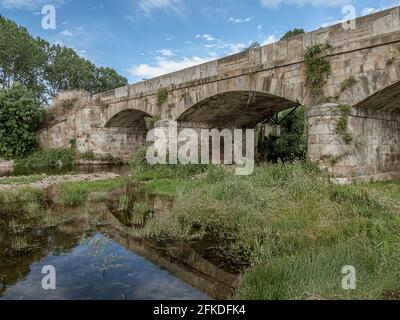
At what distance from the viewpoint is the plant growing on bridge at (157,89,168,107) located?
1383 centimetres

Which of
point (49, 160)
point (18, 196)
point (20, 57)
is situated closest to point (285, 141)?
point (18, 196)

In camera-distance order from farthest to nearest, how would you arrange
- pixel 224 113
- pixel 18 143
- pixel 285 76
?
1. pixel 18 143
2. pixel 224 113
3. pixel 285 76

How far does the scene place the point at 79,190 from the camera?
889 cm

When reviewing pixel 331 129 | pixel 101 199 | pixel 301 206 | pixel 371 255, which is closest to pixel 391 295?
pixel 371 255

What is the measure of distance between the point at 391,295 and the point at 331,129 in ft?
18.8

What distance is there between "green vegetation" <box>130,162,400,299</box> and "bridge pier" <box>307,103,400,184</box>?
66 cm

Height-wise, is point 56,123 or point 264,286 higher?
point 56,123

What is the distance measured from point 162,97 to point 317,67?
7.14 m

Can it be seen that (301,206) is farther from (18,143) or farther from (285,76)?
(18,143)

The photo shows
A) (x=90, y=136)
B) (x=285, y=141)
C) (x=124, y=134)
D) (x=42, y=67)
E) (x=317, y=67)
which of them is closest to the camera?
(x=317, y=67)

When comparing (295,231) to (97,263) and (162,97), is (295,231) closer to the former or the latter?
(97,263)

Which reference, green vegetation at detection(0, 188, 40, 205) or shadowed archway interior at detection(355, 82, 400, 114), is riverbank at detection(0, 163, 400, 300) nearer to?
green vegetation at detection(0, 188, 40, 205)

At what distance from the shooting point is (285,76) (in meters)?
9.30

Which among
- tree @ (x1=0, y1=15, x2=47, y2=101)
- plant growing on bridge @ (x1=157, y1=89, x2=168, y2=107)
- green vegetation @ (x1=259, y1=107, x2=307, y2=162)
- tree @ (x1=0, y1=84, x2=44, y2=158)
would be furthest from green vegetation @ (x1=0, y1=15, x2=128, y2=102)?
green vegetation @ (x1=259, y1=107, x2=307, y2=162)
